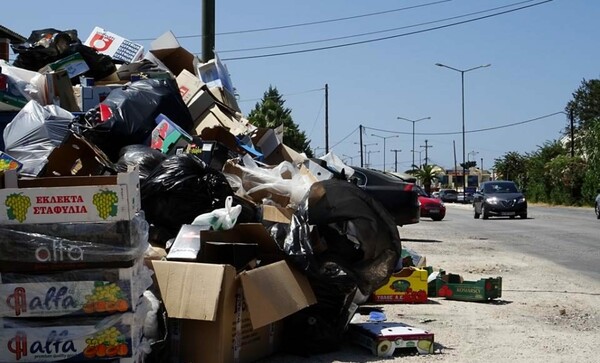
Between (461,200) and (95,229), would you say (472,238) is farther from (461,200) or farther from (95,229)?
(461,200)

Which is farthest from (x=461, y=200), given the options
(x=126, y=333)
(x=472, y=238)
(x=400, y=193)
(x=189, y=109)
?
(x=126, y=333)

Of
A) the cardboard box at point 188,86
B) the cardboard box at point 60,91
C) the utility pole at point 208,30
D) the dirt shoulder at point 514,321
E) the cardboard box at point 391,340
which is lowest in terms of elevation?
the dirt shoulder at point 514,321

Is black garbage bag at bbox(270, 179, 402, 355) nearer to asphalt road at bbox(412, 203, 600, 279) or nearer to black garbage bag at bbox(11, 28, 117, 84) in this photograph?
black garbage bag at bbox(11, 28, 117, 84)

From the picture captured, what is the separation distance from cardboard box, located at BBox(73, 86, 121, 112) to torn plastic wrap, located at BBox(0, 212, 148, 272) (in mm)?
4571

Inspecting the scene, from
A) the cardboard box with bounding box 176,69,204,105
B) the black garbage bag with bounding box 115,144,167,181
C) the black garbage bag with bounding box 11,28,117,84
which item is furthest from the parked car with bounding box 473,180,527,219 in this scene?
the black garbage bag with bounding box 115,144,167,181

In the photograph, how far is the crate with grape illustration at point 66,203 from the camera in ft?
14.0

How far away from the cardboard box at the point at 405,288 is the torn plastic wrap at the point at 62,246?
3877 millimetres

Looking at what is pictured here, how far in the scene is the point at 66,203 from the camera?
4293 millimetres

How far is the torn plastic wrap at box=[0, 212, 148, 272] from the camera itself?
169 inches

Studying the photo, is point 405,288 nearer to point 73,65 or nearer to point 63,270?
point 63,270

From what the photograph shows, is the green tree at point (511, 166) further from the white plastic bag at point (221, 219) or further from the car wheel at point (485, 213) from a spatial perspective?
the white plastic bag at point (221, 219)

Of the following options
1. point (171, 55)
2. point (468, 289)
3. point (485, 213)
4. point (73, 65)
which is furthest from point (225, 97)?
point (485, 213)

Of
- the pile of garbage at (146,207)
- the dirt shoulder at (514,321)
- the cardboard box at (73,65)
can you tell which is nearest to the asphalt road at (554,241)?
the dirt shoulder at (514,321)

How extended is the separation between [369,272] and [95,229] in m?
2.26
